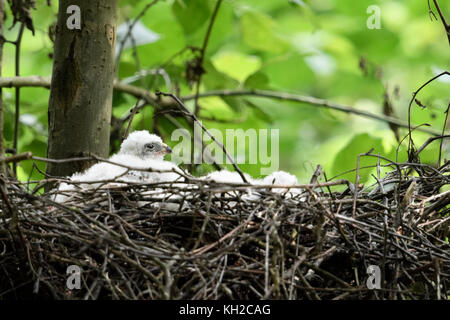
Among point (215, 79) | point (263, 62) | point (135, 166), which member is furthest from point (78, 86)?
point (263, 62)

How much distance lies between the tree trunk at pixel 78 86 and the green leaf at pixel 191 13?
1.07 m

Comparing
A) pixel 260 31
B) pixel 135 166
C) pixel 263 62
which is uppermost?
pixel 263 62

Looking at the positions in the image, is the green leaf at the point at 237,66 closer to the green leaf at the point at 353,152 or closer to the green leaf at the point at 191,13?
the green leaf at the point at 191,13

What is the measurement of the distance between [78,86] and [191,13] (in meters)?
1.38

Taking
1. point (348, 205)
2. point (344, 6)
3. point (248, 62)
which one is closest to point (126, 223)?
point (348, 205)

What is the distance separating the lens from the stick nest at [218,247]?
2.15m

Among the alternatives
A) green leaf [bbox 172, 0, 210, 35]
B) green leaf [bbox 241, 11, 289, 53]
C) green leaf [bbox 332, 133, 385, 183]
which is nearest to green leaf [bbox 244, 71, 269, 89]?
green leaf [bbox 241, 11, 289, 53]

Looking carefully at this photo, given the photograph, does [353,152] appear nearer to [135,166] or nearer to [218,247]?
[135,166]

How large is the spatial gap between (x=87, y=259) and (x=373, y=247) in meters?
1.12

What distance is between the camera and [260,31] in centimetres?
458

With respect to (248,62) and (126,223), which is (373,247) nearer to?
(126,223)

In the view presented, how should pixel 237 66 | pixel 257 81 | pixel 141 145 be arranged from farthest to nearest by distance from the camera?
pixel 237 66
pixel 257 81
pixel 141 145

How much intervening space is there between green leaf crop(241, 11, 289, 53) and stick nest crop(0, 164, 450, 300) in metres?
2.27

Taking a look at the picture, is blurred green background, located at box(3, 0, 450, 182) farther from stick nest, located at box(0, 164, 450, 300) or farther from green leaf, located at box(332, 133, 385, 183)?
stick nest, located at box(0, 164, 450, 300)
